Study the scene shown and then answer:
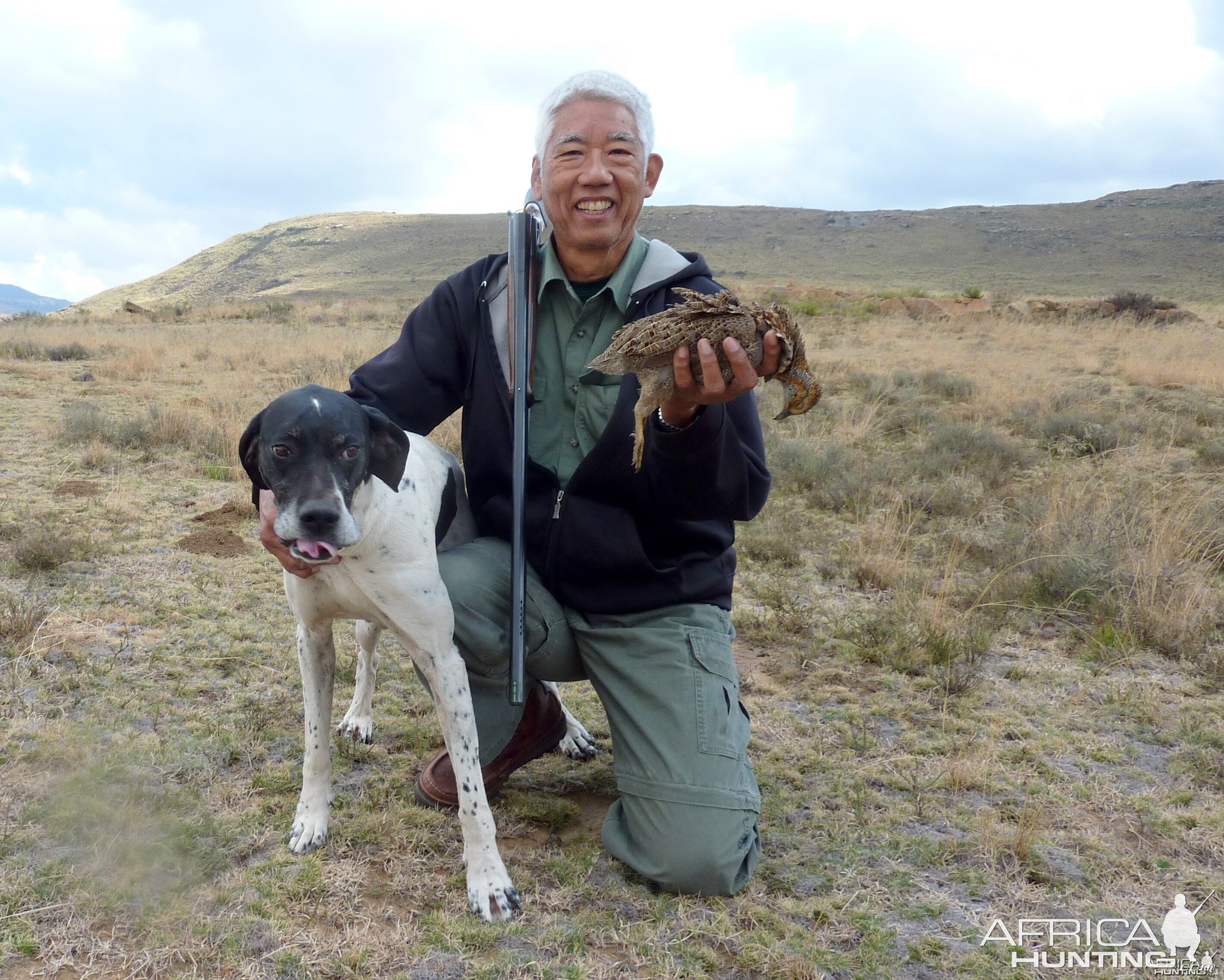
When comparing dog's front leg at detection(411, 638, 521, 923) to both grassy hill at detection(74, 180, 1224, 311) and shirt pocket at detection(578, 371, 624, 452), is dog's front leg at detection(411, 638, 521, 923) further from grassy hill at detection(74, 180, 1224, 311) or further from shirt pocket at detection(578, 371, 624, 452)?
grassy hill at detection(74, 180, 1224, 311)

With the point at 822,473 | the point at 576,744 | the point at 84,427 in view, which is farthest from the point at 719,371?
the point at 84,427

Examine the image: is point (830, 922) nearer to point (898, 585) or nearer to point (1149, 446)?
point (898, 585)

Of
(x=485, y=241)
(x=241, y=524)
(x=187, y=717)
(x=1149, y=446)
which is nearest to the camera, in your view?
(x=187, y=717)

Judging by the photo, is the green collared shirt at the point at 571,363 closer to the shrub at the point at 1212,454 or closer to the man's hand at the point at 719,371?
the man's hand at the point at 719,371

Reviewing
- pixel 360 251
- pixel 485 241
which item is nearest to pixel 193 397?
pixel 485 241

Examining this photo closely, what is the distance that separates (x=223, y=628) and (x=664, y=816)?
2.50 m

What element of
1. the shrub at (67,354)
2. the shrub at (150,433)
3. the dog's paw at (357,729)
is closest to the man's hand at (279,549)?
the dog's paw at (357,729)

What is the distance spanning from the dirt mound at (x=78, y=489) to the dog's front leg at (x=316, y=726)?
396 centimetres

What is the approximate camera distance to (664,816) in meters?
2.63

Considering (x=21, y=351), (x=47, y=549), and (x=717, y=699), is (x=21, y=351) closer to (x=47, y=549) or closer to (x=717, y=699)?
(x=47, y=549)

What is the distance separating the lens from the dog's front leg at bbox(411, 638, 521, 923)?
2.45m

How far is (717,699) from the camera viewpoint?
288 centimetres

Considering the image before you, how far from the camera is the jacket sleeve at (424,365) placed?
3145mm

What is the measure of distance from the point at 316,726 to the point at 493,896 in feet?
2.62
